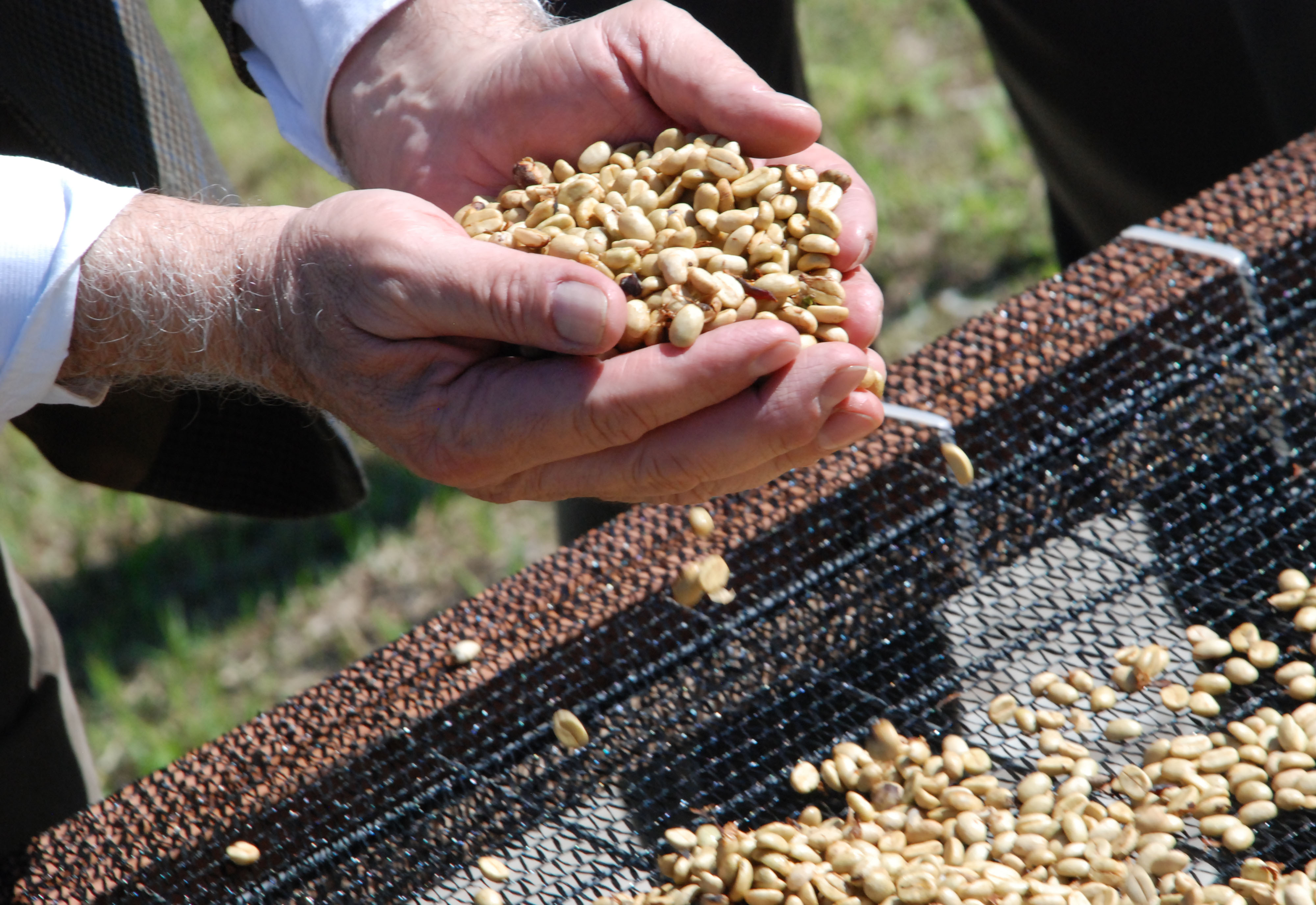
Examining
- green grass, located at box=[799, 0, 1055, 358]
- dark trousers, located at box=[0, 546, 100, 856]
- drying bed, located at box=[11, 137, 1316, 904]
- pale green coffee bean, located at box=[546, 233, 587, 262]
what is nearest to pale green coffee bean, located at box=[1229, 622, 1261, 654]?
drying bed, located at box=[11, 137, 1316, 904]

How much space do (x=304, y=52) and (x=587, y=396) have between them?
0.76m

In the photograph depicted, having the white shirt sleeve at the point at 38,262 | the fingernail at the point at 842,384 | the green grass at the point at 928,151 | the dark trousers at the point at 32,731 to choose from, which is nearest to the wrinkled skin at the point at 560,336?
the fingernail at the point at 842,384

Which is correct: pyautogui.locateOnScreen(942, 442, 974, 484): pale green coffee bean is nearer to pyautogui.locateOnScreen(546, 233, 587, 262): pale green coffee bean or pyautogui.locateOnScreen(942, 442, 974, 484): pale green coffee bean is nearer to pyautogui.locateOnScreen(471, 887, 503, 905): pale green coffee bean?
pyautogui.locateOnScreen(546, 233, 587, 262): pale green coffee bean

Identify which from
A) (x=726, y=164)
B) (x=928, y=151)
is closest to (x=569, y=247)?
(x=726, y=164)

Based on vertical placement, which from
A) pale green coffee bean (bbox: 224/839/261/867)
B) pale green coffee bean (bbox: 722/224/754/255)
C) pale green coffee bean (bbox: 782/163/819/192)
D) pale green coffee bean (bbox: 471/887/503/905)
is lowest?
pale green coffee bean (bbox: 471/887/503/905)

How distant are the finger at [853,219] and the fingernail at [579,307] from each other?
12.0 inches

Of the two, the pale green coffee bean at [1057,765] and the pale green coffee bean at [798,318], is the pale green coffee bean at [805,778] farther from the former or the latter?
the pale green coffee bean at [798,318]

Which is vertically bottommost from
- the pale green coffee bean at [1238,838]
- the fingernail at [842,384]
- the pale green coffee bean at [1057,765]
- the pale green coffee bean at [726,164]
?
the pale green coffee bean at [1238,838]

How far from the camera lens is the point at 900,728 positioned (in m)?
1.25

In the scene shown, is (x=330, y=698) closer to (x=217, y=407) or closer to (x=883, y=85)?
(x=217, y=407)

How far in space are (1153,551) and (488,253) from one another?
0.83 metres

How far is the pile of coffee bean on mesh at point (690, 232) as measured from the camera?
1.15 meters

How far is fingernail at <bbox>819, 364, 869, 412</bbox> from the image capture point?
108 centimetres

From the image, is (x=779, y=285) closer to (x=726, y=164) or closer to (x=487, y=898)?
(x=726, y=164)
